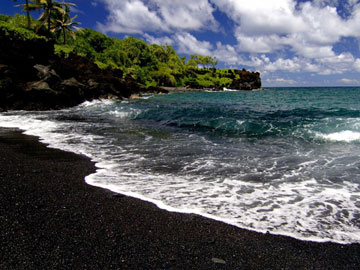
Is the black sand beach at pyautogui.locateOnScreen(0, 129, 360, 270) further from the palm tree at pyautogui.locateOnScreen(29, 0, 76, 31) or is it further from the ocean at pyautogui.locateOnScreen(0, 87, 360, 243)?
the palm tree at pyautogui.locateOnScreen(29, 0, 76, 31)

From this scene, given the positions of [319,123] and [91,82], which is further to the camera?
[91,82]

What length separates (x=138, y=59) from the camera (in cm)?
9231

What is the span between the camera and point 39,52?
25109mm

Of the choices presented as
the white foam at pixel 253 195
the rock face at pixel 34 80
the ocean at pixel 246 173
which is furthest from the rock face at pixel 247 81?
the white foam at pixel 253 195

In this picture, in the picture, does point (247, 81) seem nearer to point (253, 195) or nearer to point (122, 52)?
point (122, 52)

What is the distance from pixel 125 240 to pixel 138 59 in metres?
96.3

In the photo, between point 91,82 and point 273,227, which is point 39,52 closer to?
point 91,82

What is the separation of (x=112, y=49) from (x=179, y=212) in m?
88.1

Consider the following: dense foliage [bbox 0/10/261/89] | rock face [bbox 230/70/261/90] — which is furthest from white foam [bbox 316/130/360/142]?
rock face [bbox 230/70/261/90]

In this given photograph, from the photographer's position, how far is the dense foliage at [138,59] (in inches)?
2359

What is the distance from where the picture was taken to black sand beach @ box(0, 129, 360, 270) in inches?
99.7

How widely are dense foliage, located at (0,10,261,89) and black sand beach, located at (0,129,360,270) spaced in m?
58.2

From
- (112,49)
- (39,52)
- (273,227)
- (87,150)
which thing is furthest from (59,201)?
(112,49)

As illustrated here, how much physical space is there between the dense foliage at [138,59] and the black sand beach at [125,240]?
191 feet
